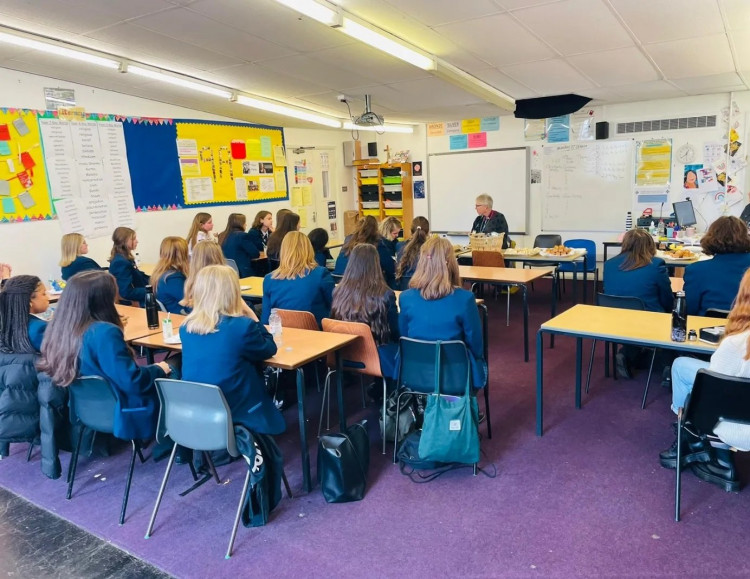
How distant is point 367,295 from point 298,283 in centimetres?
68

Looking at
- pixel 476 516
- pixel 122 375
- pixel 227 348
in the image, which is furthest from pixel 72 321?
pixel 476 516

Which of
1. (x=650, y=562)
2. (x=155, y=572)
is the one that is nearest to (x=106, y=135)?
(x=155, y=572)

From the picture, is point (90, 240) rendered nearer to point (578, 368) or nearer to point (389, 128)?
point (389, 128)

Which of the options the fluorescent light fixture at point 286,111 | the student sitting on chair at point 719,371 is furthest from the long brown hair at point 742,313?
the fluorescent light fixture at point 286,111

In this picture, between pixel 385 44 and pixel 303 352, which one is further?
pixel 385 44

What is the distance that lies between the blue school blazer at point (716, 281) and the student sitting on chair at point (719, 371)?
114cm

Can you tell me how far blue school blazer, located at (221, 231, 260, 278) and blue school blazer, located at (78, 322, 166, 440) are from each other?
387cm

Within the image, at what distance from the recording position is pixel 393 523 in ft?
8.79

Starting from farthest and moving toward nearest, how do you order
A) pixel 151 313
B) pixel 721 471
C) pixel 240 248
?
pixel 240 248
pixel 151 313
pixel 721 471

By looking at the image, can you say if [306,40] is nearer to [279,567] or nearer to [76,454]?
[76,454]

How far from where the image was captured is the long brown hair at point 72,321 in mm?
2764

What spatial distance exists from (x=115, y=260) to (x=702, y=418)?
486cm

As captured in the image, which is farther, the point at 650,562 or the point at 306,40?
the point at 306,40

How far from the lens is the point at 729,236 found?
147 inches
